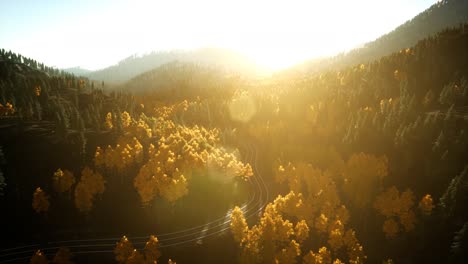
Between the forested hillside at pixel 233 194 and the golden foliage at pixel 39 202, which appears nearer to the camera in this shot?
the forested hillside at pixel 233 194

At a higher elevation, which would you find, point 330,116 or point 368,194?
point 330,116

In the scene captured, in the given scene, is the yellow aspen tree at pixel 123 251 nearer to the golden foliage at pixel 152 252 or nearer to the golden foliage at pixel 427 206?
the golden foliage at pixel 152 252

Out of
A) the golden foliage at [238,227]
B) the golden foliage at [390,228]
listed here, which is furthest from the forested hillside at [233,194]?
the golden foliage at [390,228]

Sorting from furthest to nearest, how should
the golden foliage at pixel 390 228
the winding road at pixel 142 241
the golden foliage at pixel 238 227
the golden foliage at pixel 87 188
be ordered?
1. the golden foliage at pixel 390 228
2. the golden foliage at pixel 87 188
3. the golden foliage at pixel 238 227
4. the winding road at pixel 142 241

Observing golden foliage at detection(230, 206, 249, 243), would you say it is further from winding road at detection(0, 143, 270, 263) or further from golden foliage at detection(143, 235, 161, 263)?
golden foliage at detection(143, 235, 161, 263)

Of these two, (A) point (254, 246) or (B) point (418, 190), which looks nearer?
(A) point (254, 246)

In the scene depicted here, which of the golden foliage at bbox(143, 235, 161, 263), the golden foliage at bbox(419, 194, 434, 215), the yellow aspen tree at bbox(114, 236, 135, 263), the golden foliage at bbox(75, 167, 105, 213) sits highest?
the golden foliage at bbox(75, 167, 105, 213)

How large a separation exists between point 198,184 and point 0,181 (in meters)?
57.9

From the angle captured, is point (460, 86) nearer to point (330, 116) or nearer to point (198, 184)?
point (330, 116)

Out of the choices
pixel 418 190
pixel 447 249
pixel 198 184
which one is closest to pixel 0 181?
pixel 198 184

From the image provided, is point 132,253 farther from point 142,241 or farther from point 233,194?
point 233,194

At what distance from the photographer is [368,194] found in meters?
102

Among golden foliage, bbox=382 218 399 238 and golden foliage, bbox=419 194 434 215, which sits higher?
golden foliage, bbox=419 194 434 215

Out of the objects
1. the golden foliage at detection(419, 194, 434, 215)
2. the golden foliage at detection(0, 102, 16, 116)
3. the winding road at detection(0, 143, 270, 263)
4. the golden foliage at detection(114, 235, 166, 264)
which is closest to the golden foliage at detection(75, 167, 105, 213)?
the winding road at detection(0, 143, 270, 263)
